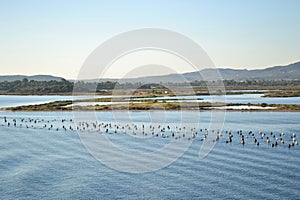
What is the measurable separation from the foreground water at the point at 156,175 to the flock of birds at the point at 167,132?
2.62 metres

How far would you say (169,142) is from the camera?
163ft

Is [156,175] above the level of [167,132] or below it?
below

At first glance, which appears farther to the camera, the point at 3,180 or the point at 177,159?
the point at 177,159

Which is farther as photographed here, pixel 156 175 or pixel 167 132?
pixel 167 132

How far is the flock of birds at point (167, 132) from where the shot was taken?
1895 inches

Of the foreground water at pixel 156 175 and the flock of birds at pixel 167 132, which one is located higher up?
the flock of birds at pixel 167 132

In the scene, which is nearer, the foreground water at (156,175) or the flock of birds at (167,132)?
the foreground water at (156,175)

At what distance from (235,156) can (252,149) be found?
4.71 meters

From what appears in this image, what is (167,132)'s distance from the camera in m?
58.2

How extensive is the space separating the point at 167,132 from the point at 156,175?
24.8 m

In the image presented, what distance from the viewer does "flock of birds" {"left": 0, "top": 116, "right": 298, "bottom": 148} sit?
4812 cm

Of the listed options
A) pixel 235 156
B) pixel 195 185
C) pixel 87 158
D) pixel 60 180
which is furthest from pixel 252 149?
pixel 60 180

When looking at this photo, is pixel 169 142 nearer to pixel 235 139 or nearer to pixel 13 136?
pixel 235 139

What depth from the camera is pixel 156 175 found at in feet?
110
